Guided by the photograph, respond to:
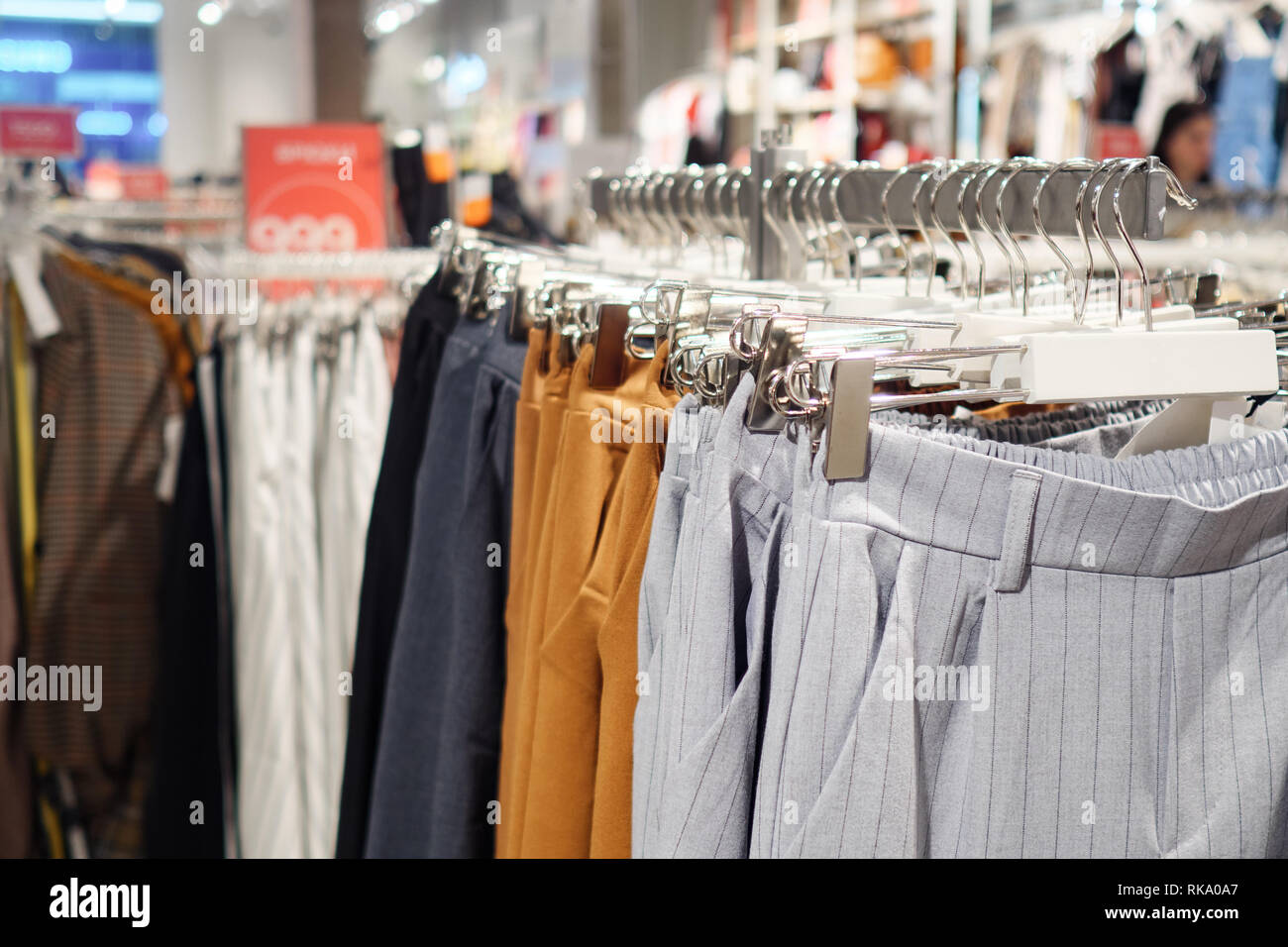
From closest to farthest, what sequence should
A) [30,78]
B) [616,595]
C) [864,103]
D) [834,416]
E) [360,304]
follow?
[834,416], [616,595], [360,304], [864,103], [30,78]

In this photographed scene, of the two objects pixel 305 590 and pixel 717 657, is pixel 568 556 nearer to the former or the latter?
pixel 717 657

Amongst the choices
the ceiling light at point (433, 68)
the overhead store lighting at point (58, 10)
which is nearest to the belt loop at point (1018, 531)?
the ceiling light at point (433, 68)

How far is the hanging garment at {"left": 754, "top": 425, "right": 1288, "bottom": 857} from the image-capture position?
785mm

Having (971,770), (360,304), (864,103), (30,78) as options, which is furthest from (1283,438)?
(30,78)

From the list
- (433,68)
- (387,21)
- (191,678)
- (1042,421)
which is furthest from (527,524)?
(387,21)

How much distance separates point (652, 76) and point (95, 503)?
5594 mm

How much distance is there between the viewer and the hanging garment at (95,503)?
2080 millimetres

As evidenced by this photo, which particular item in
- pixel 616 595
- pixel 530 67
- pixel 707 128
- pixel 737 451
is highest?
pixel 530 67

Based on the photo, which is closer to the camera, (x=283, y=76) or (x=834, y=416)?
(x=834, y=416)

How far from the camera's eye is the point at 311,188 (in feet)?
9.35

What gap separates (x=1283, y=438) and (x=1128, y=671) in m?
0.22

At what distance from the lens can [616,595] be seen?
38.2 inches

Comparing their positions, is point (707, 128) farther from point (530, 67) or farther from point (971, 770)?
point (971, 770)

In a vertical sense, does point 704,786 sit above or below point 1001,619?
below
